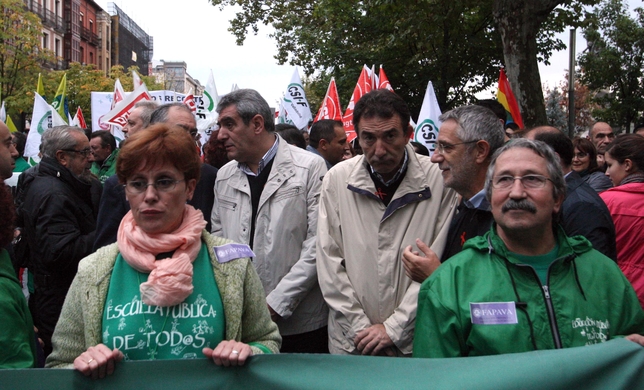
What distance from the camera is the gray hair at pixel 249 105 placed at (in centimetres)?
387

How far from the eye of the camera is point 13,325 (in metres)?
2.26

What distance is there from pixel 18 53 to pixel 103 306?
108ft

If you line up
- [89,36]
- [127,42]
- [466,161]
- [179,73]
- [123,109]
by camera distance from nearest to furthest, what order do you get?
[466,161], [123,109], [89,36], [127,42], [179,73]

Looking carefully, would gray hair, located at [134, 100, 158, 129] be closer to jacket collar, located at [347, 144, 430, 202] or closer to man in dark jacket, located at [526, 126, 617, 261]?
jacket collar, located at [347, 144, 430, 202]

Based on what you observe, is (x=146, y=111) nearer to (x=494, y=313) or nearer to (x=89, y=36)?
(x=494, y=313)

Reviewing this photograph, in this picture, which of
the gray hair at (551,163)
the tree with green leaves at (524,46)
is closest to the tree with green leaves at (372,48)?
the tree with green leaves at (524,46)

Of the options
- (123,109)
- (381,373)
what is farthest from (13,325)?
(123,109)

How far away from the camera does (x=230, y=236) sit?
3754 mm

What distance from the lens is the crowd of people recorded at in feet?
7.83

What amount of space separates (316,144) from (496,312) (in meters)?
4.99

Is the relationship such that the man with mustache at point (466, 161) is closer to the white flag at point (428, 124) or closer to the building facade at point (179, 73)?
the white flag at point (428, 124)

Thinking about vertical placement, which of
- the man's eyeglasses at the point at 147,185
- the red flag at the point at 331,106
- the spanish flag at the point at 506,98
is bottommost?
the man's eyeglasses at the point at 147,185

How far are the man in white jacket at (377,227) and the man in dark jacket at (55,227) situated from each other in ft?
5.25

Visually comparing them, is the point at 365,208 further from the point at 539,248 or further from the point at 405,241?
the point at 539,248
